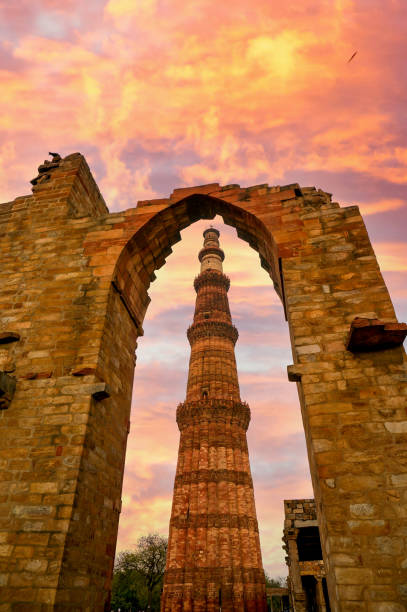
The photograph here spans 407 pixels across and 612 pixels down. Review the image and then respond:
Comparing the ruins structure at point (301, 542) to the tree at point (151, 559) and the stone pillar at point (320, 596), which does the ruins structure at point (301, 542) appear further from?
the tree at point (151, 559)

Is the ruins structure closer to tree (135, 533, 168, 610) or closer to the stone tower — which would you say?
the stone tower

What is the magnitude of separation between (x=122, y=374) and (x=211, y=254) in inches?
918

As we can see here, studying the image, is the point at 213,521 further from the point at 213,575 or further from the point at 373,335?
the point at 373,335

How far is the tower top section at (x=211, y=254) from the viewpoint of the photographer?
2829 cm

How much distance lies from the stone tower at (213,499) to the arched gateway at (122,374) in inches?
508

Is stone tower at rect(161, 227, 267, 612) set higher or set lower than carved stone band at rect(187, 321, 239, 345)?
lower

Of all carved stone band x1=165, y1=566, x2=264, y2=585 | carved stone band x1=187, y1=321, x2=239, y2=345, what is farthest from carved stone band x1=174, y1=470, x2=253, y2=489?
carved stone band x1=187, y1=321, x2=239, y2=345

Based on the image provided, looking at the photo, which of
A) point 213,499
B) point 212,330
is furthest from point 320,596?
point 212,330

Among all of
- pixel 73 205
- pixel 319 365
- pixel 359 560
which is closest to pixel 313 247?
pixel 319 365

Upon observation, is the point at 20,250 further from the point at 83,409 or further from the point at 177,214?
the point at 83,409

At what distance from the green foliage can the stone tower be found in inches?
760

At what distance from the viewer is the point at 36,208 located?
24.5ft

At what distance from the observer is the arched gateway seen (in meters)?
3.86

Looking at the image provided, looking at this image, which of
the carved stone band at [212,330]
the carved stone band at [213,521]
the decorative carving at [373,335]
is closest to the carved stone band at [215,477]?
the carved stone band at [213,521]
